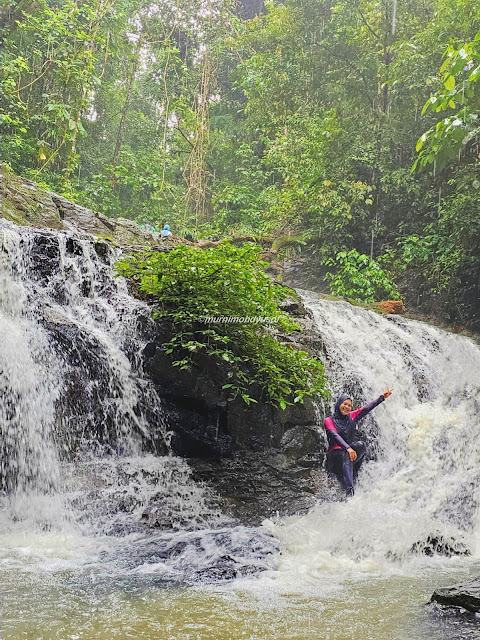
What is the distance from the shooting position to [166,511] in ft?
18.9

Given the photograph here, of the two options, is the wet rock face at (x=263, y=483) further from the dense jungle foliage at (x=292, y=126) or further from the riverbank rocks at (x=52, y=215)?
the dense jungle foliage at (x=292, y=126)

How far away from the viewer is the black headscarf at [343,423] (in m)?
6.92

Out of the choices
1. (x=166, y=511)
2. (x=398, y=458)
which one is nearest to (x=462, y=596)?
(x=166, y=511)

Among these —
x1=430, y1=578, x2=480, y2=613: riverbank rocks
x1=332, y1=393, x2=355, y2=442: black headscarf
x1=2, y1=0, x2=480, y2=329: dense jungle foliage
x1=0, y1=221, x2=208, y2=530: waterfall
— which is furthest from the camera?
x1=2, y1=0, x2=480, y2=329: dense jungle foliage

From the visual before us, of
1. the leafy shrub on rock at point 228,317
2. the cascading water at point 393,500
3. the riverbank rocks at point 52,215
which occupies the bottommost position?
the cascading water at point 393,500

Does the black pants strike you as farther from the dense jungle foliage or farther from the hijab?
the dense jungle foliage

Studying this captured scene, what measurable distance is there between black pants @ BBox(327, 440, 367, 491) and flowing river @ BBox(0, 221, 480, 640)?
0.29 meters

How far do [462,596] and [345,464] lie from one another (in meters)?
3.49

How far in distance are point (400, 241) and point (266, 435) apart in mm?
10312

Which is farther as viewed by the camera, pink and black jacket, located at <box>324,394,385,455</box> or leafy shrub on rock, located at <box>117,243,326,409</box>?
pink and black jacket, located at <box>324,394,385,455</box>

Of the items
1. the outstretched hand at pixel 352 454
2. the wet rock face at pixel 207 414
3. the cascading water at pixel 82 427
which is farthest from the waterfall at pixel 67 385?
the outstretched hand at pixel 352 454

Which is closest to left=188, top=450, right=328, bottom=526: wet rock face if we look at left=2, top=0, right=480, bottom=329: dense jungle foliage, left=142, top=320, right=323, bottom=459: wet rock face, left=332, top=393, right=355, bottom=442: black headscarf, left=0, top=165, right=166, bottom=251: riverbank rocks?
left=142, top=320, right=323, bottom=459: wet rock face

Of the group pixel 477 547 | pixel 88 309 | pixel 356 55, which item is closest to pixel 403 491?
pixel 477 547

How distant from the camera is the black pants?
6.66 metres
